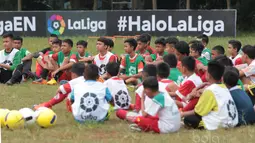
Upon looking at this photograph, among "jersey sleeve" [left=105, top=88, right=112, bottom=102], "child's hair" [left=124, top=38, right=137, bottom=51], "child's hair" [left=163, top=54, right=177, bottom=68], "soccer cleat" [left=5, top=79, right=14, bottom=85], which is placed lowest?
"soccer cleat" [left=5, top=79, right=14, bottom=85]

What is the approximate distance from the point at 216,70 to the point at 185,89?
645mm

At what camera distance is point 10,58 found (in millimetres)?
11289

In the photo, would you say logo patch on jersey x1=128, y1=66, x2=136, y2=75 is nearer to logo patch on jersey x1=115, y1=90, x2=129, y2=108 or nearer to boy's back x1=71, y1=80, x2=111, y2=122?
logo patch on jersey x1=115, y1=90, x2=129, y2=108

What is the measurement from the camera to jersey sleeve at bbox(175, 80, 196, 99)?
22.9 ft

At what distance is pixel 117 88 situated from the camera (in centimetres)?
769

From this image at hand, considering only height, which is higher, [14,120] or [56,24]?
[56,24]

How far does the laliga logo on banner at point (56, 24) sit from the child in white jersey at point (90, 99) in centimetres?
1365

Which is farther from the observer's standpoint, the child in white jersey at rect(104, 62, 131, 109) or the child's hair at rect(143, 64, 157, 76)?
the child in white jersey at rect(104, 62, 131, 109)

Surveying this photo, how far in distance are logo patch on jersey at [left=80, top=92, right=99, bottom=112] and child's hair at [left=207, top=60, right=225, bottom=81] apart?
1.57 metres

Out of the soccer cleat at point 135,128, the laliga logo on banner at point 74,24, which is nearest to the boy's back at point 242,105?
the soccer cleat at point 135,128

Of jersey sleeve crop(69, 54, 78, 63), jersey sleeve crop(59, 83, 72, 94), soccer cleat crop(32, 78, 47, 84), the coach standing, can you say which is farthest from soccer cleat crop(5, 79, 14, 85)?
Answer: jersey sleeve crop(59, 83, 72, 94)

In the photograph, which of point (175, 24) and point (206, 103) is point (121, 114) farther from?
point (175, 24)

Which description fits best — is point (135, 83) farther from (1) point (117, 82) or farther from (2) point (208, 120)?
(2) point (208, 120)

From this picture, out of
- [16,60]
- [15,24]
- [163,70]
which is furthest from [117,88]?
[15,24]
